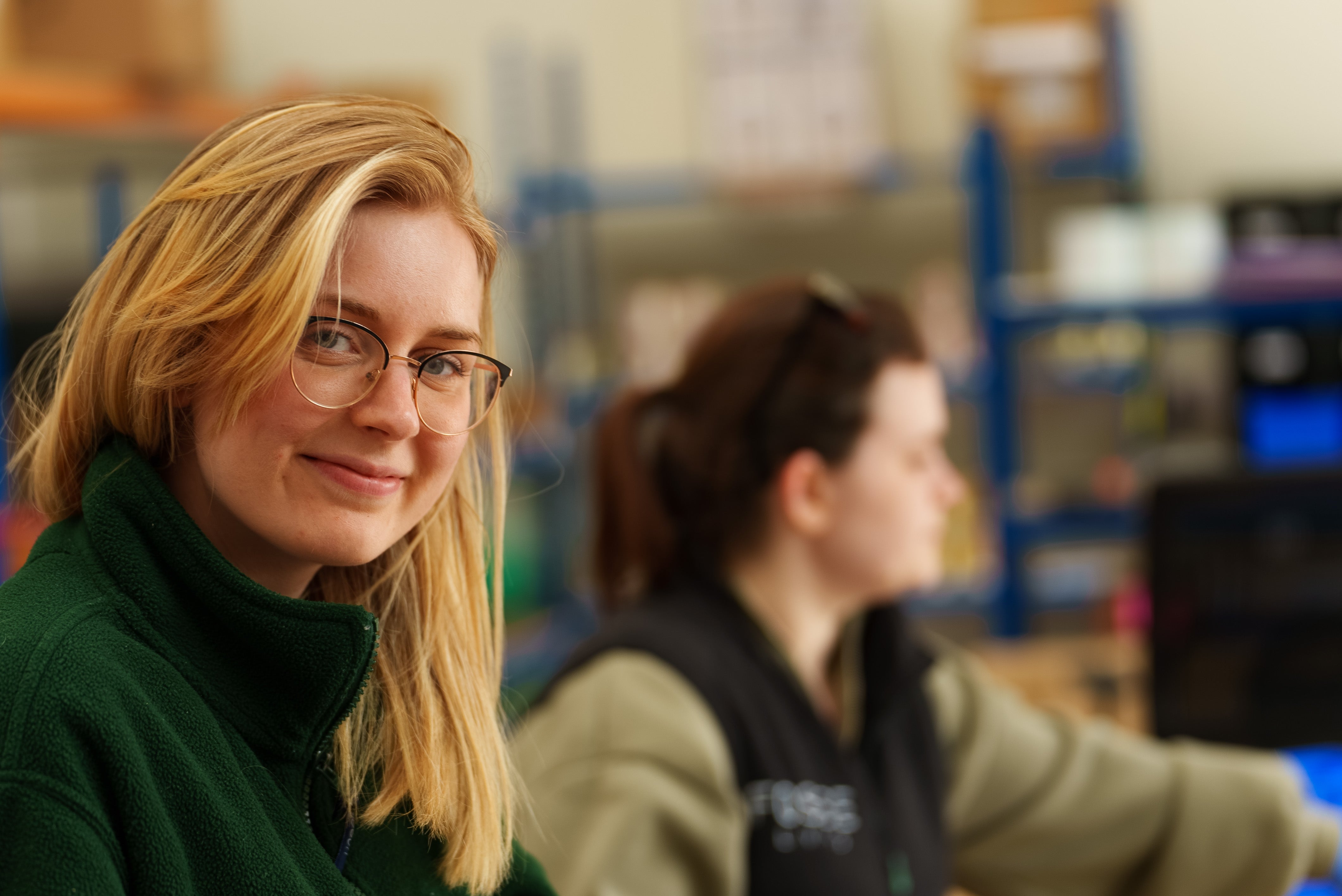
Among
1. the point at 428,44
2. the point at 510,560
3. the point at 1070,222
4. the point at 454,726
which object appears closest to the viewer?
the point at 454,726

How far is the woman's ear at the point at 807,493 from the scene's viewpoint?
4.98ft

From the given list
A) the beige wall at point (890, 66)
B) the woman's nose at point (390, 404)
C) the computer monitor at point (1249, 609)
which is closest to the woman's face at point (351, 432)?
the woman's nose at point (390, 404)

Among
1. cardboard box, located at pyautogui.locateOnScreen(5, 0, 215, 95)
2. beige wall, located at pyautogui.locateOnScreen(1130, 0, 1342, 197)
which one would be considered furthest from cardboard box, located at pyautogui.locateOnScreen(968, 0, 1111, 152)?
cardboard box, located at pyautogui.locateOnScreen(5, 0, 215, 95)

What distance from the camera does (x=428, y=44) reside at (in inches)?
181

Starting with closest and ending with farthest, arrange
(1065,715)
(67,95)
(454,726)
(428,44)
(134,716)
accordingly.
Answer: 1. (134,716)
2. (454,726)
3. (1065,715)
4. (67,95)
5. (428,44)

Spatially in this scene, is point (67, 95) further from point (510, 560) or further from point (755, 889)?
point (755, 889)

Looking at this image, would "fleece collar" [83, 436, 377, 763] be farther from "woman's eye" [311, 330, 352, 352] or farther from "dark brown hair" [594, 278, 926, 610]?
"dark brown hair" [594, 278, 926, 610]

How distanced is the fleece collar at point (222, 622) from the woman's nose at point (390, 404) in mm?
97

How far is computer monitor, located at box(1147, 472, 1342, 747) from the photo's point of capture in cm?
176

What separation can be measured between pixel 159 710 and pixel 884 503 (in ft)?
3.37

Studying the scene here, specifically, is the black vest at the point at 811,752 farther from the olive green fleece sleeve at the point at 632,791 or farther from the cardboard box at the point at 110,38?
the cardboard box at the point at 110,38

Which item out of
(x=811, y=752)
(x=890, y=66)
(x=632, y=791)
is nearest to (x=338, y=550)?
(x=632, y=791)

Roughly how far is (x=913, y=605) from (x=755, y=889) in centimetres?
→ 244

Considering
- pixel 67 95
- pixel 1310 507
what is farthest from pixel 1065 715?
pixel 67 95
